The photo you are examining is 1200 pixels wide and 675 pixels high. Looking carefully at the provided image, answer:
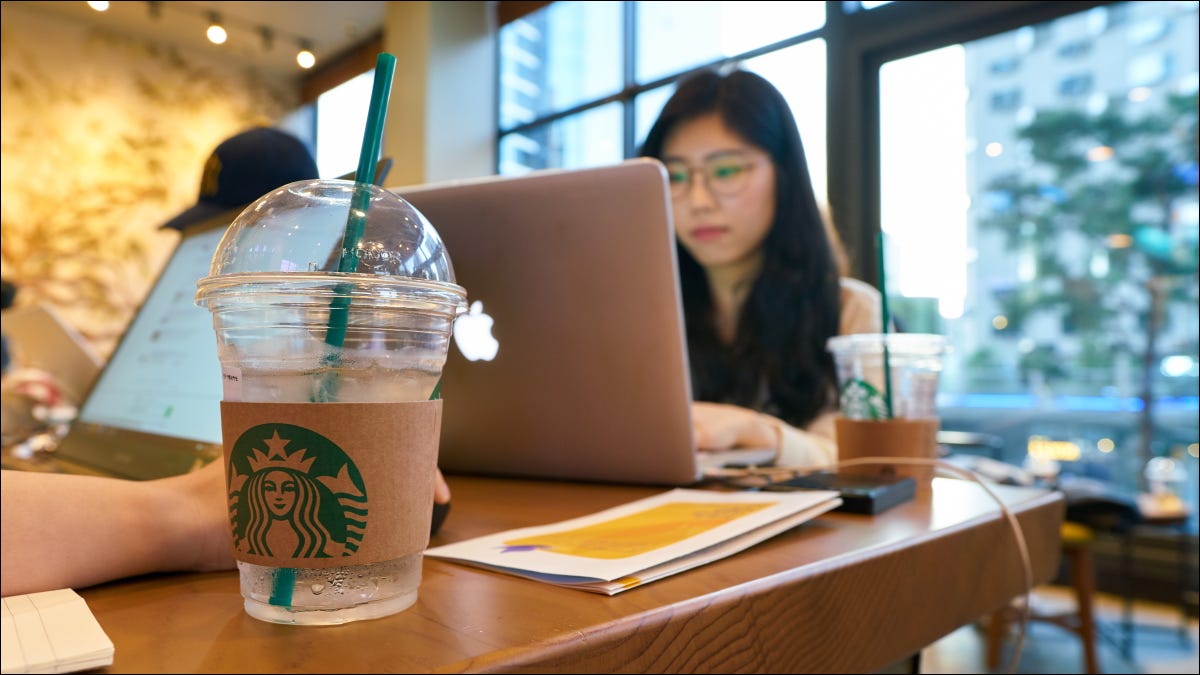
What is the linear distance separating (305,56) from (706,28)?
207cm

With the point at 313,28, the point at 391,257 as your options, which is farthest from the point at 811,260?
the point at 391,257

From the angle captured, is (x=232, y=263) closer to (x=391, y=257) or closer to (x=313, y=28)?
(x=391, y=257)

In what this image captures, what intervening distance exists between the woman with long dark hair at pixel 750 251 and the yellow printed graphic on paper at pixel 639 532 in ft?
3.86

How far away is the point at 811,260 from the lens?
192 centimetres

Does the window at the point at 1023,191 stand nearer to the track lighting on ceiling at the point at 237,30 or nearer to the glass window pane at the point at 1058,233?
the glass window pane at the point at 1058,233

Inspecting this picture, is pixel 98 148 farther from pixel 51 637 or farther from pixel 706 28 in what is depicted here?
pixel 706 28

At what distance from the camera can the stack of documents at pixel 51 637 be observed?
0.28 meters

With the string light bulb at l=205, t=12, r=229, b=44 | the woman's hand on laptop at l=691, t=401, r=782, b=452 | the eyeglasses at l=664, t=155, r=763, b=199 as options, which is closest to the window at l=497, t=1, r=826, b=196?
the eyeglasses at l=664, t=155, r=763, b=199

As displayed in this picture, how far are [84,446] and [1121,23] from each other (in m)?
3.24

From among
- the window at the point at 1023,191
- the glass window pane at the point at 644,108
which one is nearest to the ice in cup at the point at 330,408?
the window at the point at 1023,191

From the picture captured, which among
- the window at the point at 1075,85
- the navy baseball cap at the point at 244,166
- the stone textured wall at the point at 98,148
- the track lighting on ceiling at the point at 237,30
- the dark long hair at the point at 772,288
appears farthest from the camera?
the window at the point at 1075,85

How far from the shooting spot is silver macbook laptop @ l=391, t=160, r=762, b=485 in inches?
31.0

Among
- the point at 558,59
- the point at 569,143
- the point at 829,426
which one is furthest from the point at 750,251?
the point at 558,59

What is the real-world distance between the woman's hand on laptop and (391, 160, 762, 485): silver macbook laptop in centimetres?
21
